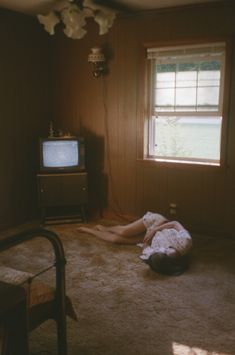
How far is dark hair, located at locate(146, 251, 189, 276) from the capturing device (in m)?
3.04

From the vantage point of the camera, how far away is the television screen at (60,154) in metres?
4.21

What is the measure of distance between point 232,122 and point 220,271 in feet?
4.82

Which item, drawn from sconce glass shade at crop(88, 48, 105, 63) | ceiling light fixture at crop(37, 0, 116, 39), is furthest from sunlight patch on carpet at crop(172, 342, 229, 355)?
sconce glass shade at crop(88, 48, 105, 63)

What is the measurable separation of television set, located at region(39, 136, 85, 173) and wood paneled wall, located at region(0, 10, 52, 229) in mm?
337

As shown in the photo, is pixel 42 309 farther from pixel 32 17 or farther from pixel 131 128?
pixel 32 17

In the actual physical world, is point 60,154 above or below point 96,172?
above

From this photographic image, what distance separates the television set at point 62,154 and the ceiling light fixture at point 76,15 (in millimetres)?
1130

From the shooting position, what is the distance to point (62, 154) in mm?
4246

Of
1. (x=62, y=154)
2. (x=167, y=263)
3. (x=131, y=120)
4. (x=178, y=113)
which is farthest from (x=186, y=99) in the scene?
(x=167, y=263)

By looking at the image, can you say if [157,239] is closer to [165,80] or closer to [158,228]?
[158,228]

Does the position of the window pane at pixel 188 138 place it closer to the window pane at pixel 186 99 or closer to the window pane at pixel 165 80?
the window pane at pixel 186 99

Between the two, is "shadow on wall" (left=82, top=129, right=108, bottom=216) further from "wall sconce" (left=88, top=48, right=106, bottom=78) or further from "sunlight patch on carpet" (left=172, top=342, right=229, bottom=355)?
"sunlight patch on carpet" (left=172, top=342, right=229, bottom=355)

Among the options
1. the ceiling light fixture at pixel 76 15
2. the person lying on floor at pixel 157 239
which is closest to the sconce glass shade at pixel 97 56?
the ceiling light fixture at pixel 76 15

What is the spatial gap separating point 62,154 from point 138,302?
7.00 ft
